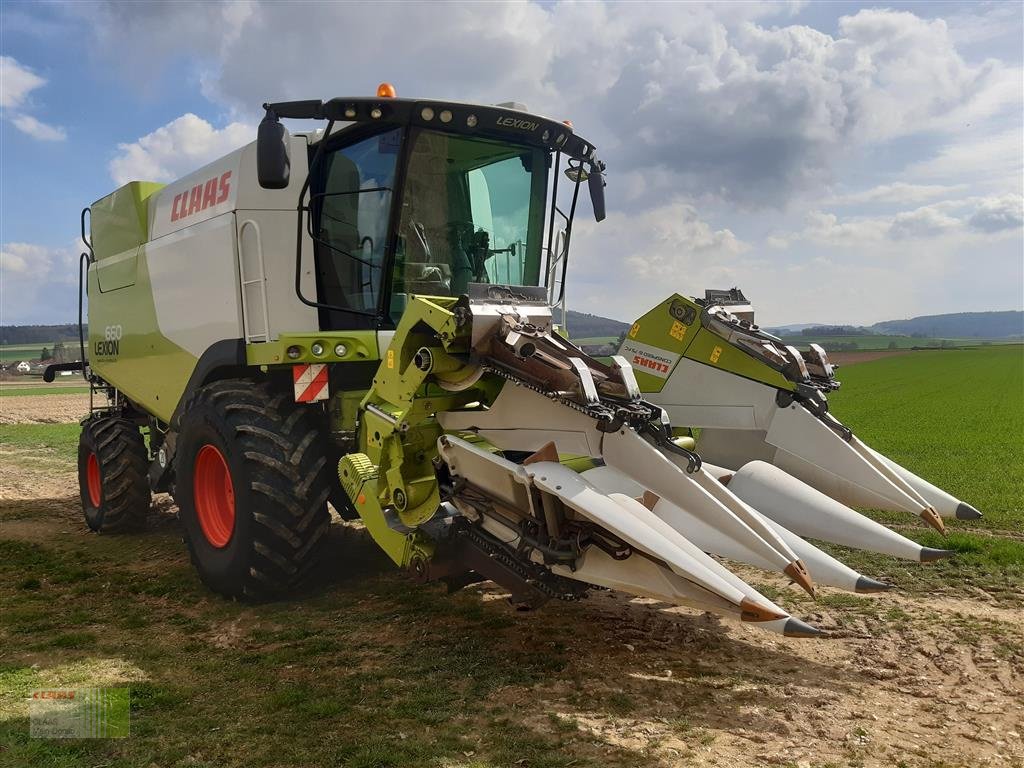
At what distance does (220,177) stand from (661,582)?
14.1ft

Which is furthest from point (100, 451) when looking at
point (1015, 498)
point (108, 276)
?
point (1015, 498)

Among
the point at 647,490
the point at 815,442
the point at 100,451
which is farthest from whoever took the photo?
the point at 100,451

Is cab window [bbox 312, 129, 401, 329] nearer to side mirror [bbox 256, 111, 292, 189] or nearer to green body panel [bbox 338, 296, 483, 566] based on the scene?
side mirror [bbox 256, 111, 292, 189]

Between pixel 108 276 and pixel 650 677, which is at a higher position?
pixel 108 276

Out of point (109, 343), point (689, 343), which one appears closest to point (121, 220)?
point (109, 343)

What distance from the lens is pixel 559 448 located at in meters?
3.47

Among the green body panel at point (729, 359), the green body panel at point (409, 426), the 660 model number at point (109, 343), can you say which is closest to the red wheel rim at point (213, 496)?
the green body panel at point (409, 426)

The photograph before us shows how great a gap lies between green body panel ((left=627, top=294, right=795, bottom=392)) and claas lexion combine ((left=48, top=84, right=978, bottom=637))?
16 mm

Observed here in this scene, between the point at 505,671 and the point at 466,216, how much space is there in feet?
9.26

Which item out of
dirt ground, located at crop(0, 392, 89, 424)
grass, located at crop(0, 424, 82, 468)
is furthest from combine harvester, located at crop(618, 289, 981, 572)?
dirt ground, located at crop(0, 392, 89, 424)

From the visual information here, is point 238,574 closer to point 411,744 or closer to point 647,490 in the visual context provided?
point 411,744

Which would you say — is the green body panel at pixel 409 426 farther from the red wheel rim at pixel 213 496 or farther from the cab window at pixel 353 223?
the red wheel rim at pixel 213 496

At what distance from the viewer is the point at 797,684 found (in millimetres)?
3439

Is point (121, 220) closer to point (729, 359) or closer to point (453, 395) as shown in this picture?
point (453, 395)
